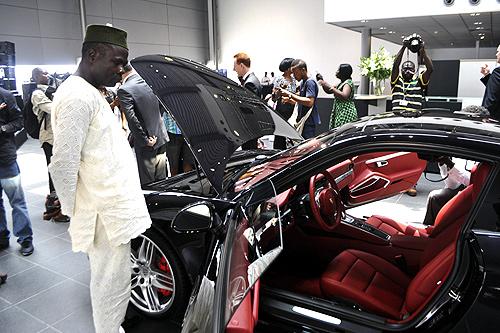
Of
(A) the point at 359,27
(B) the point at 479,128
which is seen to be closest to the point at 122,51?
(B) the point at 479,128

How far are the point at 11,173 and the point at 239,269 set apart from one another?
Answer: 2.99 m

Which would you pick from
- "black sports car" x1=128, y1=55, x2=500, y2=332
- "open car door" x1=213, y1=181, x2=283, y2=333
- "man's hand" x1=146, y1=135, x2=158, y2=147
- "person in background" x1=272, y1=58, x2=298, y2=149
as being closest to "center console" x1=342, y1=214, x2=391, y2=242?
"black sports car" x1=128, y1=55, x2=500, y2=332

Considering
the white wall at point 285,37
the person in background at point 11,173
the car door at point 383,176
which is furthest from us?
the white wall at point 285,37

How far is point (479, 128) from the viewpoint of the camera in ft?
4.99

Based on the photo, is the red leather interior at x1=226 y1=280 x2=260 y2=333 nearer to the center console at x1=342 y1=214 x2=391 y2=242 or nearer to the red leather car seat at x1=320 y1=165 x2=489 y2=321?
the red leather car seat at x1=320 y1=165 x2=489 y2=321

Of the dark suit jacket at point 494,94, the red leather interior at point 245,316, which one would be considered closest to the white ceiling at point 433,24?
the dark suit jacket at point 494,94

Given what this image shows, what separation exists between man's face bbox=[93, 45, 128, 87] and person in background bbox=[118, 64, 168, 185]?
6.24 feet

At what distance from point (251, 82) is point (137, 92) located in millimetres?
1518

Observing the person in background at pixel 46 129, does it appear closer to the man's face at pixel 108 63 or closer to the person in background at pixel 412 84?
the man's face at pixel 108 63

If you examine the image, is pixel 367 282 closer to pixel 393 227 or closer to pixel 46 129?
pixel 393 227

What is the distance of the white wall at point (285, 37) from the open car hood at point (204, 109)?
1319 centimetres

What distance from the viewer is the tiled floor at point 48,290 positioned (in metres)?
2.46

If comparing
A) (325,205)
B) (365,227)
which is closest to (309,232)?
(325,205)

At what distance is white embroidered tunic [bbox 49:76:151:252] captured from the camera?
1748 mm
